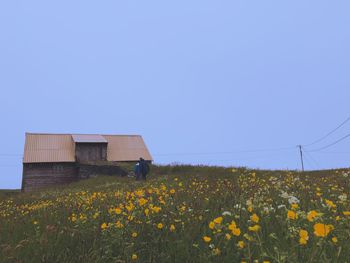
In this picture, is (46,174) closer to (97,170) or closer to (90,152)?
(90,152)

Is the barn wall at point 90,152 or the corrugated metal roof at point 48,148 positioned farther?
the barn wall at point 90,152

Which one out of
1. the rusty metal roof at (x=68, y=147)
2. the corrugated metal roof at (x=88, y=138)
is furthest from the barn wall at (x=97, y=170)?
the corrugated metal roof at (x=88, y=138)

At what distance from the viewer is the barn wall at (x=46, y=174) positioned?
45.4 m

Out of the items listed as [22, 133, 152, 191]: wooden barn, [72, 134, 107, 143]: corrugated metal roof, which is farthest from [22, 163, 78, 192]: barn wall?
[72, 134, 107, 143]: corrugated metal roof

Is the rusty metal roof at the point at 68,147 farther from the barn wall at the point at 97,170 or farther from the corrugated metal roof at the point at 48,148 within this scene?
the barn wall at the point at 97,170

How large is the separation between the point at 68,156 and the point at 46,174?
3434mm

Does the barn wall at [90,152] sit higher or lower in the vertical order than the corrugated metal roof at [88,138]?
lower

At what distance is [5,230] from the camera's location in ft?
21.0

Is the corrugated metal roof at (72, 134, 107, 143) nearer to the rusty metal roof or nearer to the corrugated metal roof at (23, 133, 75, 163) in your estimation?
the rusty metal roof

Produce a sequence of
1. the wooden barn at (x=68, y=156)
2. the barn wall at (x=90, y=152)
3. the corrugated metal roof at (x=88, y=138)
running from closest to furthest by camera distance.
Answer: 1. the wooden barn at (x=68, y=156)
2. the barn wall at (x=90, y=152)
3. the corrugated metal roof at (x=88, y=138)

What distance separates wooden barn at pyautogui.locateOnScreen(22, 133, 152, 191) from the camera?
45406 mm

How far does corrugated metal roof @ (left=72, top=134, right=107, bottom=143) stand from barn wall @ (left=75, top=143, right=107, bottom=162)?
536mm

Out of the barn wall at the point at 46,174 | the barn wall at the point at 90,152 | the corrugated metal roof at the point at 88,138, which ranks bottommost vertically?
the barn wall at the point at 46,174

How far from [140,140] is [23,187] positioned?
1718cm
